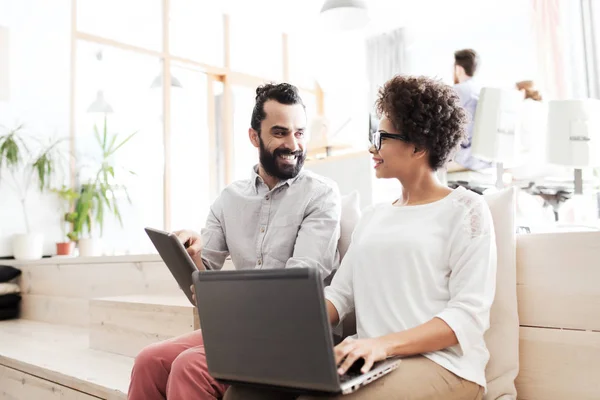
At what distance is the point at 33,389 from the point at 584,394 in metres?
1.94

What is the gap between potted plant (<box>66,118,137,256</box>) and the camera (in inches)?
173

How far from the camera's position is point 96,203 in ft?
15.1

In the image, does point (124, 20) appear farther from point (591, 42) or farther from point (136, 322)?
point (591, 42)

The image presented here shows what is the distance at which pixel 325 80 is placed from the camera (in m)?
7.26

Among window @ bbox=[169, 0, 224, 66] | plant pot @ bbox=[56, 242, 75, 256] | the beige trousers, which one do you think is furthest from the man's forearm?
window @ bbox=[169, 0, 224, 66]

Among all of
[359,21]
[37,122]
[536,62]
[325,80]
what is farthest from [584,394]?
[325,80]

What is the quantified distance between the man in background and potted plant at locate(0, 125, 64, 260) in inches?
119

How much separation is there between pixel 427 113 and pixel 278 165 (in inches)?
19.0

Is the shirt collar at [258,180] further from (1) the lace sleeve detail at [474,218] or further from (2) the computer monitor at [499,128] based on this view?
(2) the computer monitor at [499,128]

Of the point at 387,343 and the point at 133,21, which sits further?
the point at 133,21

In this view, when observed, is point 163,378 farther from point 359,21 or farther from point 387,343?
point 359,21

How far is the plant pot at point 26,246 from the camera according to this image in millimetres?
4062

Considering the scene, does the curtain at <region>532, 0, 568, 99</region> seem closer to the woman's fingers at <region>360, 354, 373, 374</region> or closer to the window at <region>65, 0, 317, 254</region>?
the window at <region>65, 0, 317, 254</region>

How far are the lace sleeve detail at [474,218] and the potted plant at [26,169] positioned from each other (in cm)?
371
